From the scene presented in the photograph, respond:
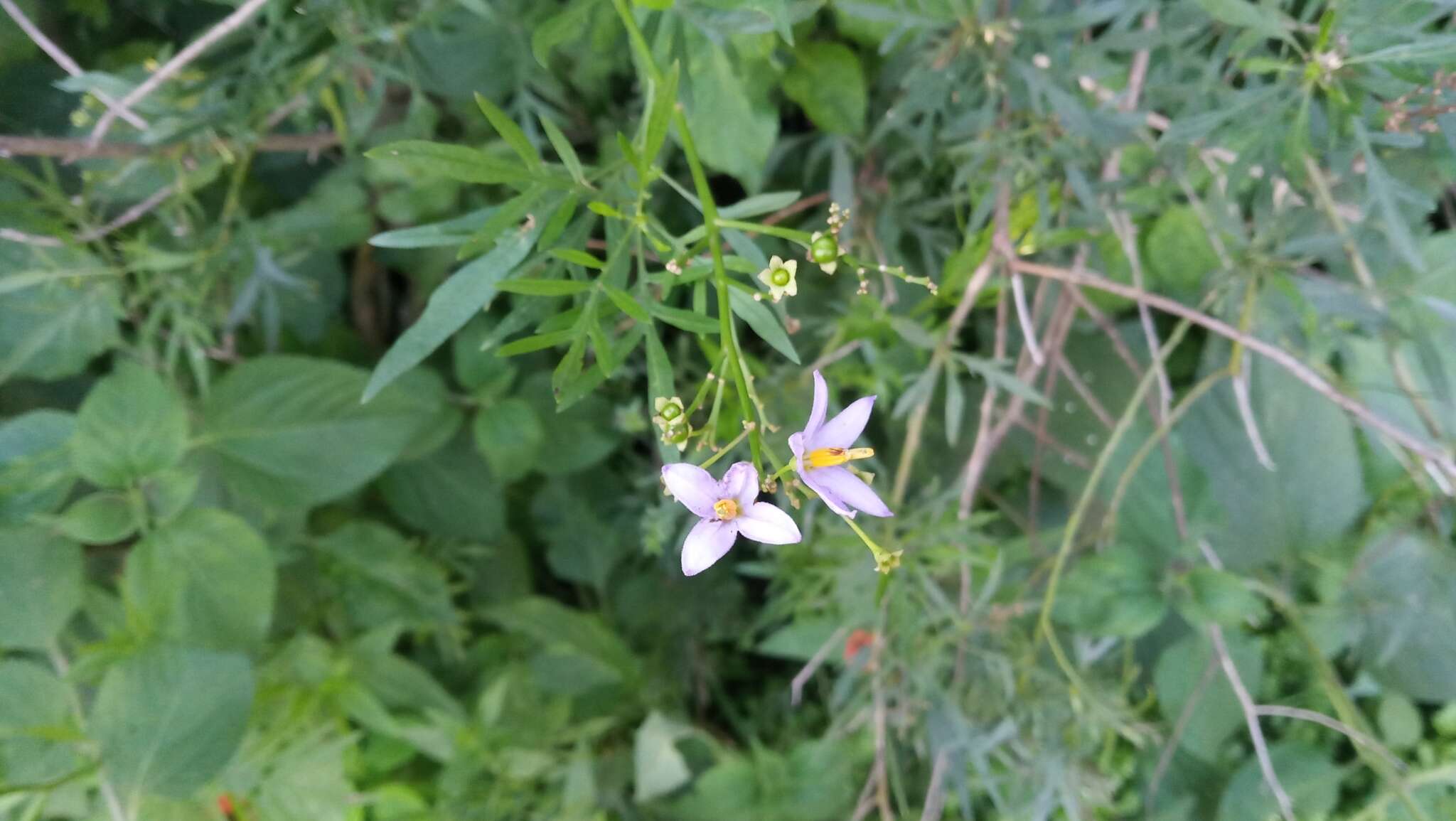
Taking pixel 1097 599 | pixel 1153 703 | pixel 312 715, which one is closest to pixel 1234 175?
pixel 1097 599

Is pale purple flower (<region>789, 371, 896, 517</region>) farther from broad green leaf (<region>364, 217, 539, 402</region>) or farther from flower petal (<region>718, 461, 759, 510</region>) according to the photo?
broad green leaf (<region>364, 217, 539, 402</region>)

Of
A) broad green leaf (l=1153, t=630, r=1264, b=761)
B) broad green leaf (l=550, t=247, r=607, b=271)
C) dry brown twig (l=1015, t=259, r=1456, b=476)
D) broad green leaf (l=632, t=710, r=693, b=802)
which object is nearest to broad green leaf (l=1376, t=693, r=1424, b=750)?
broad green leaf (l=1153, t=630, r=1264, b=761)

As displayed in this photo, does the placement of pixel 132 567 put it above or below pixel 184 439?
below

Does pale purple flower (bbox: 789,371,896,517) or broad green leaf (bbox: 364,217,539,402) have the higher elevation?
broad green leaf (bbox: 364,217,539,402)

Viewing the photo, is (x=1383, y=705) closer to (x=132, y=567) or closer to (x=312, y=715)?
(x=312, y=715)

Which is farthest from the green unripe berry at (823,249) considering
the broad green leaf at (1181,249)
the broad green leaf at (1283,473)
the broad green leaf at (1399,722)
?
the broad green leaf at (1399,722)

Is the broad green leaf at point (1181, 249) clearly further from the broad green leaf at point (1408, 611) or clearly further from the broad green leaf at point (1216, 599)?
the broad green leaf at point (1408, 611)

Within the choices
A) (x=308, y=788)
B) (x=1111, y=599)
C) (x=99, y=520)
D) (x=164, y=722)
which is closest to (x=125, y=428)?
(x=99, y=520)
